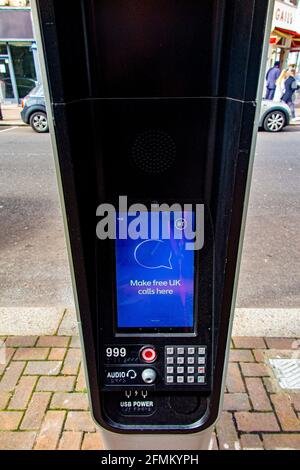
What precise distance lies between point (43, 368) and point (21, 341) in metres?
0.34

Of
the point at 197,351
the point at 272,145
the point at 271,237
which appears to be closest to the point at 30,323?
the point at 197,351

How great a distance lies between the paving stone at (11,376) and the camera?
234 centimetres

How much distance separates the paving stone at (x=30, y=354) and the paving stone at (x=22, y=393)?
0.17 metres

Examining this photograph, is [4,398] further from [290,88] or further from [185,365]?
[290,88]

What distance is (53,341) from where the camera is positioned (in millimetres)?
2697

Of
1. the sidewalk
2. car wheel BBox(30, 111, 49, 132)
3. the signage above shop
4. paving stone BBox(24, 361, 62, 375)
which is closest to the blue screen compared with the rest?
paving stone BBox(24, 361, 62, 375)

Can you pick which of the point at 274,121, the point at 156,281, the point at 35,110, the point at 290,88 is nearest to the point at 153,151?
the point at 156,281

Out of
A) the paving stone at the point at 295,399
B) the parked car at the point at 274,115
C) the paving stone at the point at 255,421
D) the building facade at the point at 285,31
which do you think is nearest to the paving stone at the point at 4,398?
the paving stone at the point at 255,421

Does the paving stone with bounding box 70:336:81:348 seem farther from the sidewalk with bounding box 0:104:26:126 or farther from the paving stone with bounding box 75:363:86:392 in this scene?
the sidewalk with bounding box 0:104:26:126

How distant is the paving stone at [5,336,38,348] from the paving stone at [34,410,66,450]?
0.62m

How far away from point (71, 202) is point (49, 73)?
357mm

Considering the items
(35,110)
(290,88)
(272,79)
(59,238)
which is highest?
Answer: (272,79)

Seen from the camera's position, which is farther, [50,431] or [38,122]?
[38,122]

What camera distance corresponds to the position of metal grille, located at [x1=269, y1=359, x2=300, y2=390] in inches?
92.0
